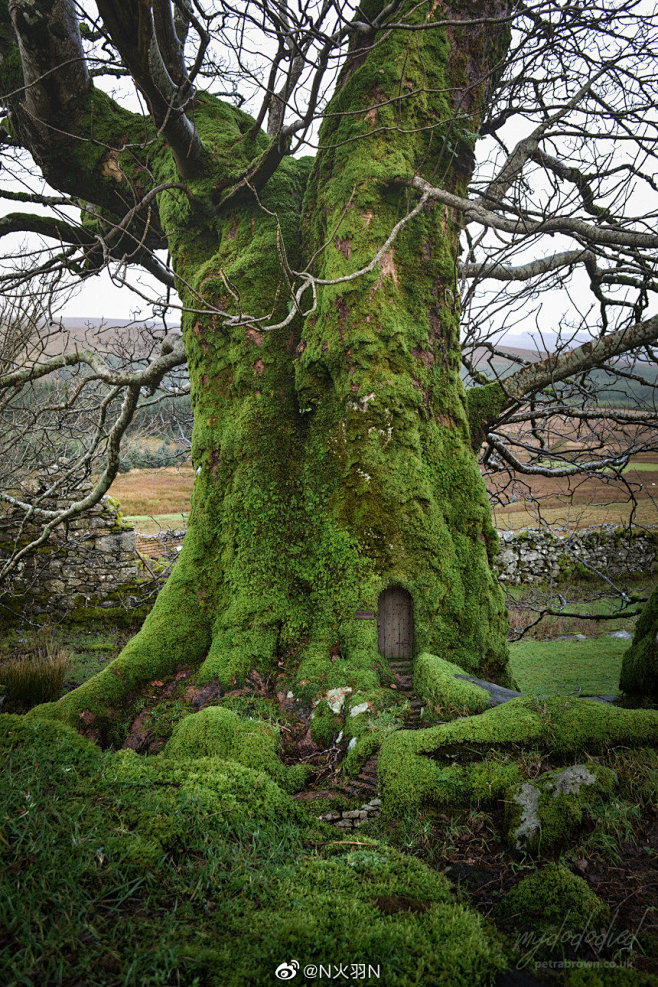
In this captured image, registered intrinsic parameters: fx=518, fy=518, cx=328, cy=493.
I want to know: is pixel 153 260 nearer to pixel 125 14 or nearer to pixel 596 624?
pixel 125 14

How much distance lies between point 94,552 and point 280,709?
7421mm

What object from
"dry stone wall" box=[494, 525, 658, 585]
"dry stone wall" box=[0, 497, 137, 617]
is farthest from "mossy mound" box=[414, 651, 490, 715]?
"dry stone wall" box=[494, 525, 658, 585]

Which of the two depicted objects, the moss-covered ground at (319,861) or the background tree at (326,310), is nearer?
the moss-covered ground at (319,861)

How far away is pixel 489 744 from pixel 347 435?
8.31 ft

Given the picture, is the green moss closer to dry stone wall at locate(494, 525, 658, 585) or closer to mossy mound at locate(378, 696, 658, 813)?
mossy mound at locate(378, 696, 658, 813)

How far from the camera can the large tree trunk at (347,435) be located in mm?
4219

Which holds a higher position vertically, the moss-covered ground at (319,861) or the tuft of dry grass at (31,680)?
the moss-covered ground at (319,861)

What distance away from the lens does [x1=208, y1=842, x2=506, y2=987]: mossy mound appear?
1.64 m

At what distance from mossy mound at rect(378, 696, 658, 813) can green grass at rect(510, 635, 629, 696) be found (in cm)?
311

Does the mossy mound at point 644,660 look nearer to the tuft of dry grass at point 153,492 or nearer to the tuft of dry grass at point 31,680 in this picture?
the tuft of dry grass at point 31,680

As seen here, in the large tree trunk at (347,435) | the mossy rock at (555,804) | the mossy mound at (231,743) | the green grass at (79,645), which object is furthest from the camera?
the green grass at (79,645)

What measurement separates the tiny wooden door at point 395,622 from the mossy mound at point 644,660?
5.22 ft

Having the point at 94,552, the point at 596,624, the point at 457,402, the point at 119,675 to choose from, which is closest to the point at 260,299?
the point at 457,402

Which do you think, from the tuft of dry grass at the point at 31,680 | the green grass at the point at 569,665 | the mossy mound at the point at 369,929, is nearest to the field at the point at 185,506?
the green grass at the point at 569,665
